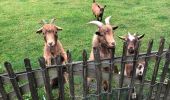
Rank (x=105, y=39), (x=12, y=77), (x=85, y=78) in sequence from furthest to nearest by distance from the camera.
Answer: (x=105, y=39) < (x=85, y=78) < (x=12, y=77)

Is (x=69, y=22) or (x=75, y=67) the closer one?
(x=75, y=67)

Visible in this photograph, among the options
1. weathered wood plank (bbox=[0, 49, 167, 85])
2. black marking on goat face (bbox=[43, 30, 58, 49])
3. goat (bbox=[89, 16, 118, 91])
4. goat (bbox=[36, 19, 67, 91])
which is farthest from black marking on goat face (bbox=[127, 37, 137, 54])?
black marking on goat face (bbox=[43, 30, 58, 49])

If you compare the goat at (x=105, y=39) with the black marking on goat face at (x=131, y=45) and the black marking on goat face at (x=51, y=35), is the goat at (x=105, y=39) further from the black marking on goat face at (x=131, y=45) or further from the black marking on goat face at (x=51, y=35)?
the black marking on goat face at (x=51, y=35)

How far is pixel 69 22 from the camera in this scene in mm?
13438

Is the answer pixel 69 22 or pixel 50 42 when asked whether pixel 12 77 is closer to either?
pixel 50 42

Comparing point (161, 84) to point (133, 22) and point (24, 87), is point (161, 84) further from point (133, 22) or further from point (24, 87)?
point (133, 22)

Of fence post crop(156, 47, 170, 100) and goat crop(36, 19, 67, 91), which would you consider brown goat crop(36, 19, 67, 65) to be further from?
fence post crop(156, 47, 170, 100)

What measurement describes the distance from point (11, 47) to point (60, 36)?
179 cm

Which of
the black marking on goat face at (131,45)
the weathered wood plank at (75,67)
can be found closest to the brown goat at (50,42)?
the black marking on goat face at (131,45)

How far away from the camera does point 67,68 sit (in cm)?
564

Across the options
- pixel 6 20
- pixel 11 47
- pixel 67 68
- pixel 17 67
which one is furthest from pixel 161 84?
pixel 6 20

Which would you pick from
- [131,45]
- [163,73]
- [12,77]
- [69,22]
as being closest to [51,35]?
[131,45]

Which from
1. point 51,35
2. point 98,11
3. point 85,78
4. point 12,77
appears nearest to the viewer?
point 12,77

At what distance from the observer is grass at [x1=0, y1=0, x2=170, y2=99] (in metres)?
10.8
